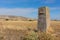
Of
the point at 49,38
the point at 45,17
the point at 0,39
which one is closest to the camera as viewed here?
the point at 0,39

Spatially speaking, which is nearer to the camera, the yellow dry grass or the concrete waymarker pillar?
the concrete waymarker pillar

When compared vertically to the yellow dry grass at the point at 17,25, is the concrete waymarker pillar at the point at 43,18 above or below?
above

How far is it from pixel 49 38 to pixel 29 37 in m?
1.84

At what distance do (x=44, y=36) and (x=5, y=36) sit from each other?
2.98 m

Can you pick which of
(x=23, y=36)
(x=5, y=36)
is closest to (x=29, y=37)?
(x=23, y=36)

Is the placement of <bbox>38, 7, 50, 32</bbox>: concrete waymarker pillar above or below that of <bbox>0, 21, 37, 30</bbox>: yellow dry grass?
above

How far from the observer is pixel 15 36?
13320mm

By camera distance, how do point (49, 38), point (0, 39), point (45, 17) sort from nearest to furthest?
point (0, 39) → point (49, 38) → point (45, 17)

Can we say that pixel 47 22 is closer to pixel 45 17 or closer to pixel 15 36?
pixel 45 17

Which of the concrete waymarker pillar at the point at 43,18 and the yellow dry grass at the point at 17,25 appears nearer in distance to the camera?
the concrete waymarker pillar at the point at 43,18

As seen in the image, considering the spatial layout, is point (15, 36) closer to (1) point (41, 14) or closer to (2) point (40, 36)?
(2) point (40, 36)

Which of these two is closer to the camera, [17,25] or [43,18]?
[43,18]

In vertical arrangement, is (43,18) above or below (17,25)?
above

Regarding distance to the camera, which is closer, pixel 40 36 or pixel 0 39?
pixel 0 39
